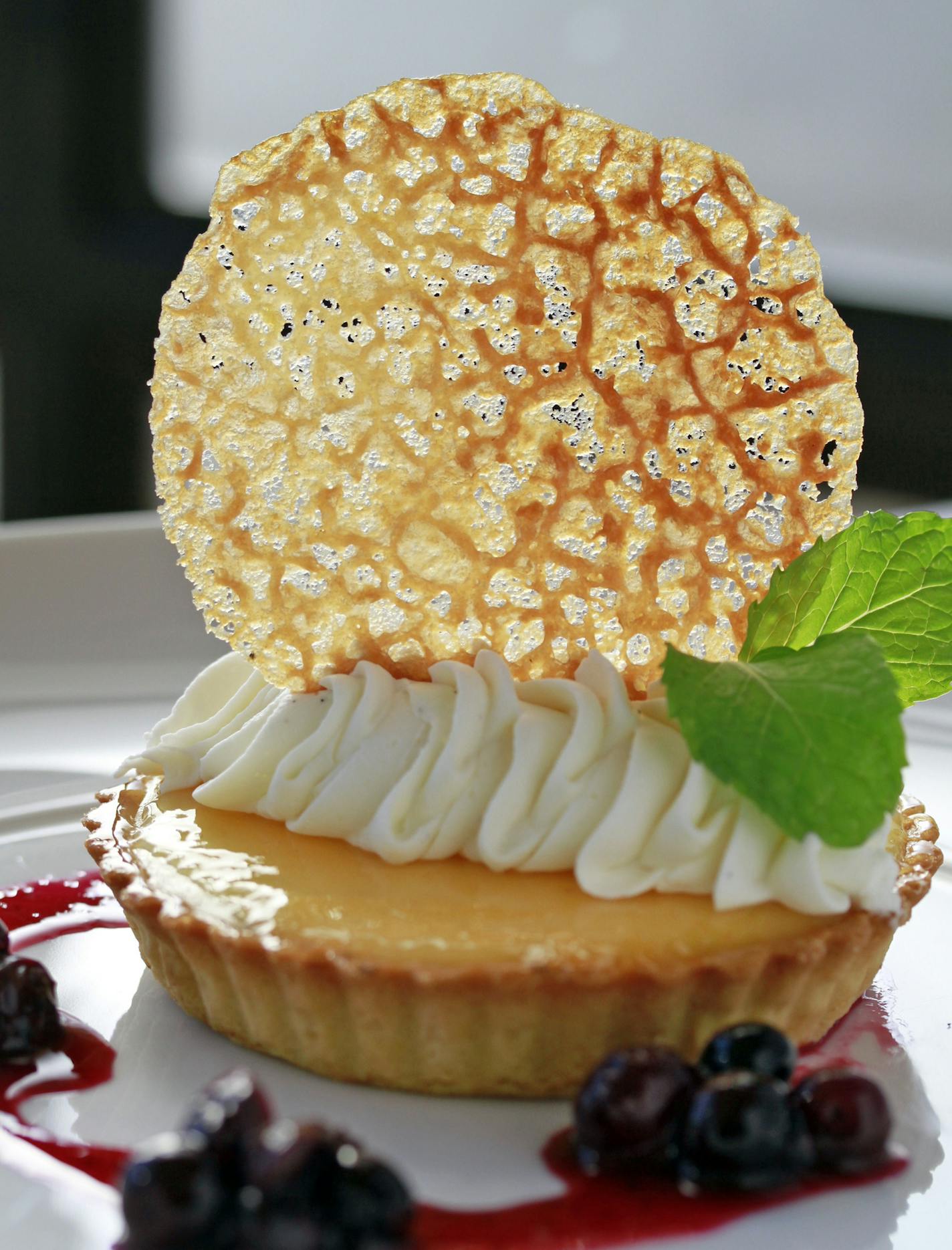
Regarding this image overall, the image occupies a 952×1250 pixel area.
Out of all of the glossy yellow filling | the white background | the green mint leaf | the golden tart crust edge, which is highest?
the white background

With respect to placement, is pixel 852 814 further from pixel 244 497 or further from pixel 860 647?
pixel 244 497

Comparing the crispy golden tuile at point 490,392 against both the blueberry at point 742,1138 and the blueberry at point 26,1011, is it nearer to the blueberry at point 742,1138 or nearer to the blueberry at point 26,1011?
the blueberry at point 26,1011

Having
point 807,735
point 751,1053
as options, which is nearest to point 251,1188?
point 751,1053

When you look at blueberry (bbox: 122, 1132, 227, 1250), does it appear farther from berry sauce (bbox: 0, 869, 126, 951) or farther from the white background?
the white background

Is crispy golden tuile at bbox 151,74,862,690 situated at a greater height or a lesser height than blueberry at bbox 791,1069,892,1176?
greater

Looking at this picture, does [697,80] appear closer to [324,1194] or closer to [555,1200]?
[555,1200]

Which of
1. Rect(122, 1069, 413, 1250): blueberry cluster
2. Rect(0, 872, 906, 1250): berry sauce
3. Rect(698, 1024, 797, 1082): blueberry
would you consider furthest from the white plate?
Rect(122, 1069, 413, 1250): blueberry cluster

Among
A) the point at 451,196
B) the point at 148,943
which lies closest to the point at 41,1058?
the point at 148,943
